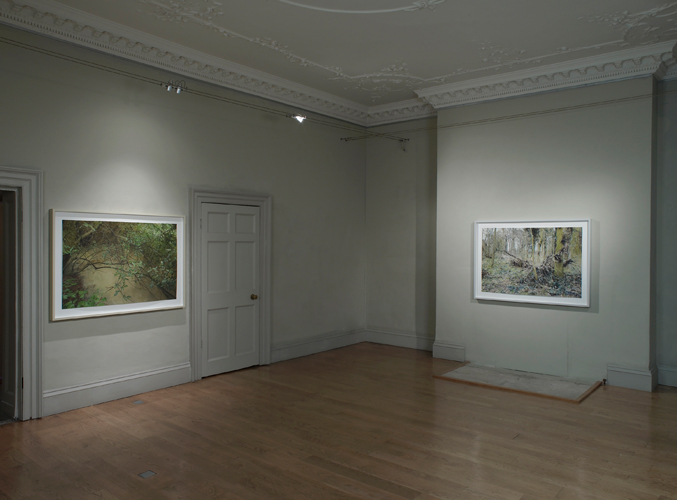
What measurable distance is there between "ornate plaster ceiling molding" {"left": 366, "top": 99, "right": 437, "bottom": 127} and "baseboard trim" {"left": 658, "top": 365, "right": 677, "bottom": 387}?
474 cm

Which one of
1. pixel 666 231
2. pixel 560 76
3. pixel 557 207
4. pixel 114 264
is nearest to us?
pixel 114 264

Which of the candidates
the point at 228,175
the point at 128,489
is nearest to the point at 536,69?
the point at 228,175

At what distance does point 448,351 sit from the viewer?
293 inches

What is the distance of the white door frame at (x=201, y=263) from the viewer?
20.4 feet

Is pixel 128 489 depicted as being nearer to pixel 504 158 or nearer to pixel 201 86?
pixel 201 86

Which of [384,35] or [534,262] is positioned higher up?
[384,35]

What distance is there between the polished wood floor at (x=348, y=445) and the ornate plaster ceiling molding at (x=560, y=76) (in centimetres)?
378

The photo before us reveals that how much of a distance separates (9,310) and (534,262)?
6.05 m

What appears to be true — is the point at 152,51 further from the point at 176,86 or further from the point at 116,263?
the point at 116,263

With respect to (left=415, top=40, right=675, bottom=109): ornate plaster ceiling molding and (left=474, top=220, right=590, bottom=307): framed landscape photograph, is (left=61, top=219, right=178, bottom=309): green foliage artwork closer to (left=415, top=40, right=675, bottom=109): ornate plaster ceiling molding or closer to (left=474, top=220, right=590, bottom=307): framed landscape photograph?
(left=474, top=220, right=590, bottom=307): framed landscape photograph

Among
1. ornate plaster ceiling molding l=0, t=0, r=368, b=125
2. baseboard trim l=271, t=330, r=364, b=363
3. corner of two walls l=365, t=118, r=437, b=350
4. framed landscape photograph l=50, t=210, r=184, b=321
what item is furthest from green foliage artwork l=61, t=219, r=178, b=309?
corner of two walls l=365, t=118, r=437, b=350

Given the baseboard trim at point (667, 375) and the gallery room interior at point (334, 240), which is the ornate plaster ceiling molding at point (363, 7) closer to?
the gallery room interior at point (334, 240)

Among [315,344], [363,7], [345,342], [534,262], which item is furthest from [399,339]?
[363,7]

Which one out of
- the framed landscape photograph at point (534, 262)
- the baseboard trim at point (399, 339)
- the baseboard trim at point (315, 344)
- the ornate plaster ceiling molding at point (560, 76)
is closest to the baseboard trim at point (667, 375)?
the framed landscape photograph at point (534, 262)
